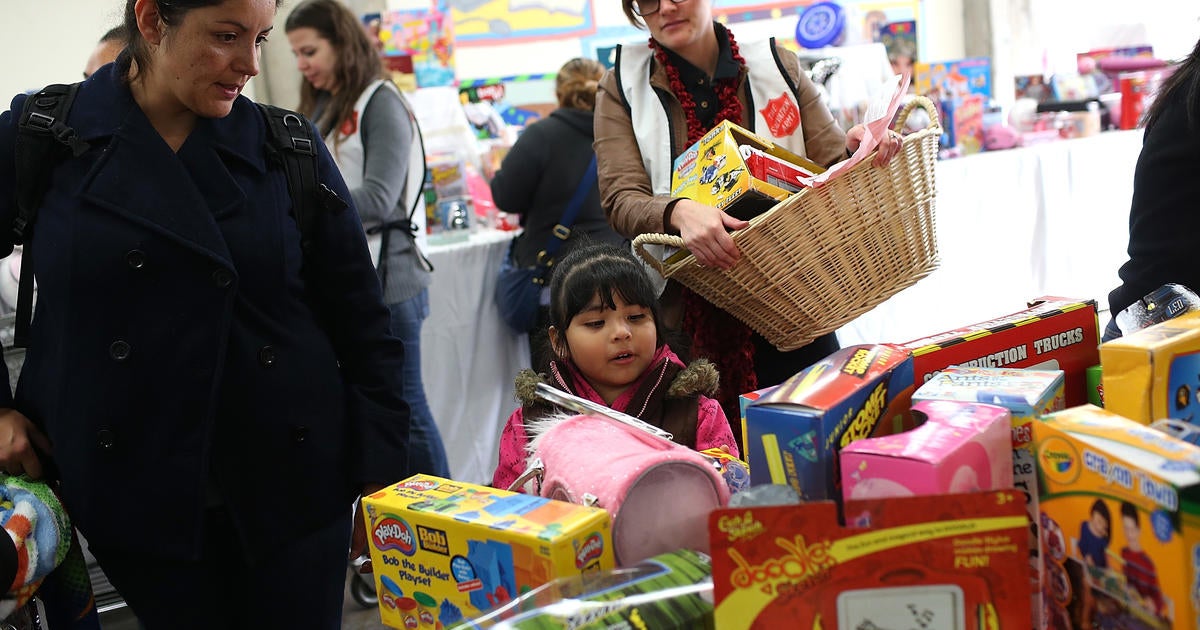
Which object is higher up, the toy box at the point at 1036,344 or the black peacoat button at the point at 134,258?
the black peacoat button at the point at 134,258

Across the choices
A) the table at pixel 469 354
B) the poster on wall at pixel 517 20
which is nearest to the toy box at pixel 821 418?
the table at pixel 469 354

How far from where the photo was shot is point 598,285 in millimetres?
1815

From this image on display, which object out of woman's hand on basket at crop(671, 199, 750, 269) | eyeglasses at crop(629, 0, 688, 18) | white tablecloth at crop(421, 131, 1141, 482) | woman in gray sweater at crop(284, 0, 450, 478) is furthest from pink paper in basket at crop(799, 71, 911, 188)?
white tablecloth at crop(421, 131, 1141, 482)

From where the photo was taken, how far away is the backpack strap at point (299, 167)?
1.57m

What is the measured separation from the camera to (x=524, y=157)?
3.59 metres

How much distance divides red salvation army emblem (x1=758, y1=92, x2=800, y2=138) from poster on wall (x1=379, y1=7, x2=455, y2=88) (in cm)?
272

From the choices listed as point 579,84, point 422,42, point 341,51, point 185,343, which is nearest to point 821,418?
point 185,343

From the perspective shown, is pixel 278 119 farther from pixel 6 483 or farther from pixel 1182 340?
pixel 1182 340

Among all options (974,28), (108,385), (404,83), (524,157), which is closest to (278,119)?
(108,385)

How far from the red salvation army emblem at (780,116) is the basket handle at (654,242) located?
39 centimetres

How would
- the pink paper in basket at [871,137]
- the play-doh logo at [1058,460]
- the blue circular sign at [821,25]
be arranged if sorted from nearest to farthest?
the play-doh logo at [1058,460], the pink paper in basket at [871,137], the blue circular sign at [821,25]

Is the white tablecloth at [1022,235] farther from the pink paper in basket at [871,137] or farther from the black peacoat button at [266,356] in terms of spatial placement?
the black peacoat button at [266,356]

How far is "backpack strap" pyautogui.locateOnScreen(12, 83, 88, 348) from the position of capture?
4.71 ft

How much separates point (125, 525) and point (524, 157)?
2.32m
